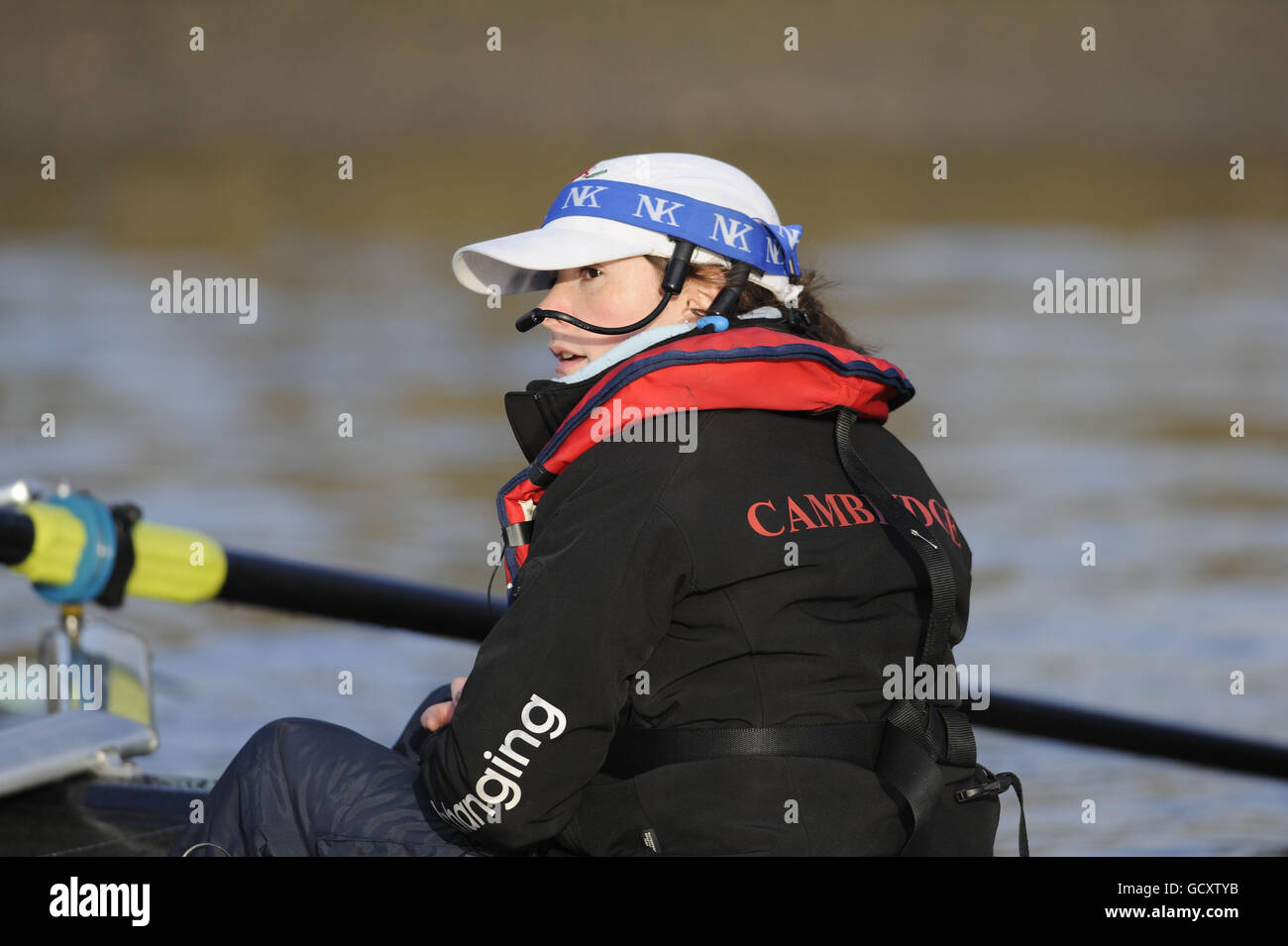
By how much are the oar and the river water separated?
15cm

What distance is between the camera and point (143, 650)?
152 inches

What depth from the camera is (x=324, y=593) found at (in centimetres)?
365

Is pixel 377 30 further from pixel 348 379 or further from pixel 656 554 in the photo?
pixel 656 554

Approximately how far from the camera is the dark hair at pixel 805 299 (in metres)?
2.43

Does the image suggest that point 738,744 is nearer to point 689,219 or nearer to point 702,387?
point 702,387

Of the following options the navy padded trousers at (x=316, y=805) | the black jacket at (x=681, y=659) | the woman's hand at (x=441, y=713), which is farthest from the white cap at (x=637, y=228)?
the navy padded trousers at (x=316, y=805)

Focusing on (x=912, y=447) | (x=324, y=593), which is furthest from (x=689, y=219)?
(x=912, y=447)

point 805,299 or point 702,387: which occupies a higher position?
point 805,299

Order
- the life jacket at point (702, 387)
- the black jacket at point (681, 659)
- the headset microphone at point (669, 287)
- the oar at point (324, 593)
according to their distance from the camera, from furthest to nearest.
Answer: the oar at point (324, 593) → the headset microphone at point (669, 287) → the life jacket at point (702, 387) → the black jacket at point (681, 659)

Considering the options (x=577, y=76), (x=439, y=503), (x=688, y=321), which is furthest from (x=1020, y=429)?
(x=577, y=76)

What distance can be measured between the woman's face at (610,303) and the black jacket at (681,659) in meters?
0.32

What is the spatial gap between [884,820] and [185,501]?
18.9 feet

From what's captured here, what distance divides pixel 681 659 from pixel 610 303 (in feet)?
1.92

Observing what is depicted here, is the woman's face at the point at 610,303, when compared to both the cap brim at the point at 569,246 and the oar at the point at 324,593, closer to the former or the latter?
the cap brim at the point at 569,246
